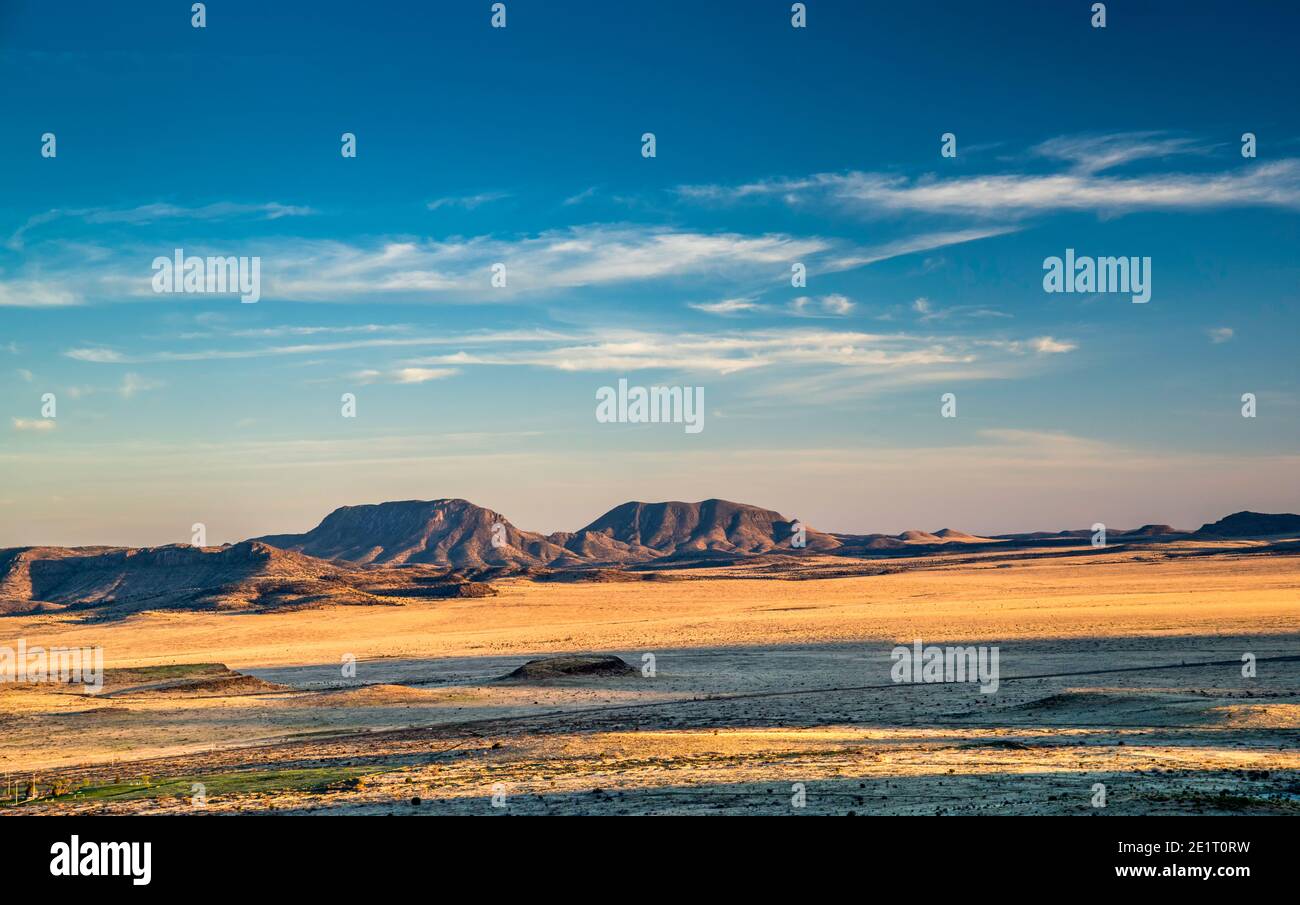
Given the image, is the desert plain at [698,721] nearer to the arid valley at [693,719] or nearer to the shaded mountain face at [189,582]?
the arid valley at [693,719]

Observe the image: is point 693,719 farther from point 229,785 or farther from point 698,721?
point 229,785

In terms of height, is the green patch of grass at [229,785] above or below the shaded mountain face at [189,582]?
above

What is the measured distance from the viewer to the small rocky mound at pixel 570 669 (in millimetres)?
42312

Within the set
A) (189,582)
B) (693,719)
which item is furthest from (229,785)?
(189,582)

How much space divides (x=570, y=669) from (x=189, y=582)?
108 m

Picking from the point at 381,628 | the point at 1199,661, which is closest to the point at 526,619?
the point at 381,628

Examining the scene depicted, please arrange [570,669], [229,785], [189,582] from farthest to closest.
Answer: [189,582] → [570,669] → [229,785]

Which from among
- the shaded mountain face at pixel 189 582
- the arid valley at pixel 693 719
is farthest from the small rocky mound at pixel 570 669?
the shaded mountain face at pixel 189 582

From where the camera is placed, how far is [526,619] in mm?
87438

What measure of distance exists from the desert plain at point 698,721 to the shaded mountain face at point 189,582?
34.9 m

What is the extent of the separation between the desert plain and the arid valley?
129 mm

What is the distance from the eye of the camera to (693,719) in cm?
2934
